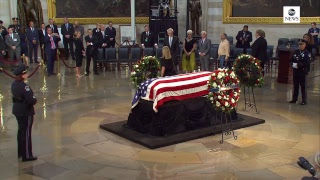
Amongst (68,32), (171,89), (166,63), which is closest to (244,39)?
(68,32)

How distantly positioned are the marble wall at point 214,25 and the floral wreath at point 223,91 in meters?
13.7

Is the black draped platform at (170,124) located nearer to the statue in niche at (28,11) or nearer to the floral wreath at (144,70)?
the floral wreath at (144,70)

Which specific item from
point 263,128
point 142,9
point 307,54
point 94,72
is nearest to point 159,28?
point 142,9

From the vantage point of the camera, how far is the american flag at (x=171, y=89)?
8711mm

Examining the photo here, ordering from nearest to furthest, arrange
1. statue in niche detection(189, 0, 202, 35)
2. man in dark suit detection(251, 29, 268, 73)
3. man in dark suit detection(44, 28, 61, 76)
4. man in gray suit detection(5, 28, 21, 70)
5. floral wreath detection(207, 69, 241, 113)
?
floral wreath detection(207, 69, 241, 113) → man in dark suit detection(251, 29, 268, 73) → man in dark suit detection(44, 28, 61, 76) → man in gray suit detection(5, 28, 21, 70) → statue in niche detection(189, 0, 202, 35)

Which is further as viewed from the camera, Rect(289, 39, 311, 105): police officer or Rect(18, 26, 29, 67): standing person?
Rect(18, 26, 29, 67): standing person

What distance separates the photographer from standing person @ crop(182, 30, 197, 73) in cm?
1478

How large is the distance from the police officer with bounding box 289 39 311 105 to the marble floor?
367 millimetres

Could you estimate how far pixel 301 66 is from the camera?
38.4 ft

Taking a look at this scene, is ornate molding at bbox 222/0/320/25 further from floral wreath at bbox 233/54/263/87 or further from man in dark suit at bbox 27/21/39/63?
floral wreath at bbox 233/54/263/87

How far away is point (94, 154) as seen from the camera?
8.05 meters

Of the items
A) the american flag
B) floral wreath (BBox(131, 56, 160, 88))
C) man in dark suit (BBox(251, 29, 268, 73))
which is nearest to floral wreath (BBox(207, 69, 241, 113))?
the american flag

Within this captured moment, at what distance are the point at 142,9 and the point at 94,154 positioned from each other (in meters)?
16.0

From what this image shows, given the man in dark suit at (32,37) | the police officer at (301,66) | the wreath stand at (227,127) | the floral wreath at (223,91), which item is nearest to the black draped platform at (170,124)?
the wreath stand at (227,127)
